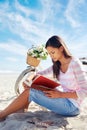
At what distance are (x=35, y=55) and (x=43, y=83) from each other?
7.61ft

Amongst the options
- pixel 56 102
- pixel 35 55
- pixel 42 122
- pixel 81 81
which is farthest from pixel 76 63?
pixel 35 55

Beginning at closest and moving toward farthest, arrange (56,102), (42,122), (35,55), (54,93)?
(54,93) → (42,122) → (56,102) → (35,55)

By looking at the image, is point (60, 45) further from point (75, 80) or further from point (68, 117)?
point (68, 117)

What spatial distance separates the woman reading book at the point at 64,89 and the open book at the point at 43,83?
0.07m

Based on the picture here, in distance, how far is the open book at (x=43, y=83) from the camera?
173 inches

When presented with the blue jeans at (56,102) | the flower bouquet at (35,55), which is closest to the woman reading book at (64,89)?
the blue jeans at (56,102)

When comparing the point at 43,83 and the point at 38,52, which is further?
the point at 38,52

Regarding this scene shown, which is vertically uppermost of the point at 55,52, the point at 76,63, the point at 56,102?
the point at 55,52

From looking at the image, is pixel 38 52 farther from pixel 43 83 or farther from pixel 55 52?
pixel 43 83

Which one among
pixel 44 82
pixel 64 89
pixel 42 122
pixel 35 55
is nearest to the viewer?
pixel 44 82

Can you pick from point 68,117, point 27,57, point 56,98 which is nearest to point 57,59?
point 56,98

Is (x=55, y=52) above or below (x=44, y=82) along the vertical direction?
above

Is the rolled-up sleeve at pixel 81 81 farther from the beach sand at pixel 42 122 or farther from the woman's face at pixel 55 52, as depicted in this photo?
the beach sand at pixel 42 122

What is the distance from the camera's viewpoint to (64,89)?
4.91m
